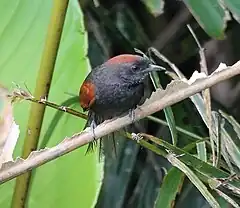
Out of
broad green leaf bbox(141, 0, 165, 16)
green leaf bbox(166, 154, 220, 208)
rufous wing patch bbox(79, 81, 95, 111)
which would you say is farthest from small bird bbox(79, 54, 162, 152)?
green leaf bbox(166, 154, 220, 208)

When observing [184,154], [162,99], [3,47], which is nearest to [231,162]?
[184,154]

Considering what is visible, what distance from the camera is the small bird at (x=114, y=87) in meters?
1.47

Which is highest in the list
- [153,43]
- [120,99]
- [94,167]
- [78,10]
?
[153,43]

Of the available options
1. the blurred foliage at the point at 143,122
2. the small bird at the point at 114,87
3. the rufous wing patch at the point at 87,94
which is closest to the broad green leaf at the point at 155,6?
the blurred foliage at the point at 143,122

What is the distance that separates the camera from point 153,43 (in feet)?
7.50

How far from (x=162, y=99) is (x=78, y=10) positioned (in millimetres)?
593

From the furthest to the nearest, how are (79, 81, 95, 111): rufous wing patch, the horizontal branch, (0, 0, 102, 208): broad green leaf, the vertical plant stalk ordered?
(0, 0, 102, 208): broad green leaf
(79, 81, 95, 111): rufous wing patch
the vertical plant stalk
the horizontal branch

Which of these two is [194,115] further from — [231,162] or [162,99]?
[162,99]

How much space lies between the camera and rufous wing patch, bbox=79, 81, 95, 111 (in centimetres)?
146

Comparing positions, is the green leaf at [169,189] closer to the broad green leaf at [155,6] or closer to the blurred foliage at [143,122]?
the blurred foliage at [143,122]

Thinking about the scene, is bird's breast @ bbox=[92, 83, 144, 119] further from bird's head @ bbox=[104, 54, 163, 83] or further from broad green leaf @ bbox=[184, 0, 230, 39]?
broad green leaf @ bbox=[184, 0, 230, 39]

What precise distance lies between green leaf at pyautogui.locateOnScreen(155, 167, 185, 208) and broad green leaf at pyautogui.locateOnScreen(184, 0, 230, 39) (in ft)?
1.14

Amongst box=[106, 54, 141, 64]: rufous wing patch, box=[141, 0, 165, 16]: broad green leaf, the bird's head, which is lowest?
the bird's head

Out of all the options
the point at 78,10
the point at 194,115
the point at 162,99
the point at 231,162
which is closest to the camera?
the point at 162,99
